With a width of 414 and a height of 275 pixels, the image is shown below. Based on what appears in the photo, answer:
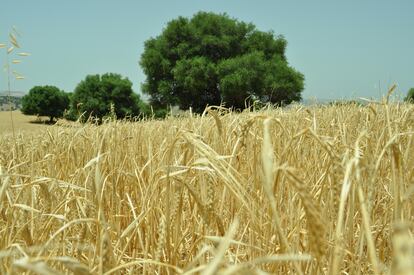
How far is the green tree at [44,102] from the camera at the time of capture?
35.5 meters

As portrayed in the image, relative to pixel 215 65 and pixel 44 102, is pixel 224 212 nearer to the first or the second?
pixel 215 65

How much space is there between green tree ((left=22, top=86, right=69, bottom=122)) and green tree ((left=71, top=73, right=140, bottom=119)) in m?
6.02

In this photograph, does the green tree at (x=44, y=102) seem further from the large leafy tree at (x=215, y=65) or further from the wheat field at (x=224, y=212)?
the wheat field at (x=224, y=212)

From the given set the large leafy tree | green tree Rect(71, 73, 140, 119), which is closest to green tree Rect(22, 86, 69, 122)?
green tree Rect(71, 73, 140, 119)

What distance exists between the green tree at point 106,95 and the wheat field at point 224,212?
92.8 feet

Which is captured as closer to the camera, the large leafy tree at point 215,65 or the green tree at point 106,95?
the large leafy tree at point 215,65

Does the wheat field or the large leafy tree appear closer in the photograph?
the wheat field

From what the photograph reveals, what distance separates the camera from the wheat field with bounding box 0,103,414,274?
0.41 metres

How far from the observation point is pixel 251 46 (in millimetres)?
23812

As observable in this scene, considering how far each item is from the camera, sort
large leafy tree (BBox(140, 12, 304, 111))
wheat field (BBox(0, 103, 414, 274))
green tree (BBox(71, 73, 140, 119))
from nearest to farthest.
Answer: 1. wheat field (BBox(0, 103, 414, 274))
2. large leafy tree (BBox(140, 12, 304, 111))
3. green tree (BBox(71, 73, 140, 119))

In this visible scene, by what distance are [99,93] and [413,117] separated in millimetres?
29829

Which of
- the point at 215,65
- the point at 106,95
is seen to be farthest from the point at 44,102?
the point at 215,65

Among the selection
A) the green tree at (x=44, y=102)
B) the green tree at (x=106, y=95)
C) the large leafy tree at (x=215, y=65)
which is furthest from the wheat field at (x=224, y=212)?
the green tree at (x=44, y=102)

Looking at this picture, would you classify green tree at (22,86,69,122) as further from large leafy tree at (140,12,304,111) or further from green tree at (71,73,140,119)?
large leafy tree at (140,12,304,111)
